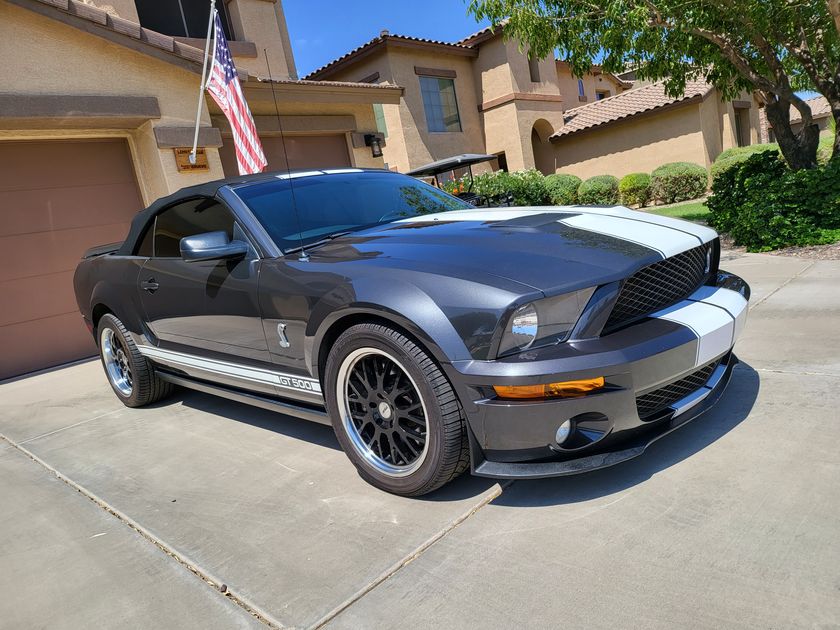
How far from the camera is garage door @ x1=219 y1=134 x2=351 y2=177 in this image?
343 inches

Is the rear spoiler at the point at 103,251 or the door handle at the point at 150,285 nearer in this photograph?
the door handle at the point at 150,285

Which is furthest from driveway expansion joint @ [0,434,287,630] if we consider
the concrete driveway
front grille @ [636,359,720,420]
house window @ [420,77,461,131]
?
house window @ [420,77,461,131]

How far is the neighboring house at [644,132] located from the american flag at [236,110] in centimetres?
1425

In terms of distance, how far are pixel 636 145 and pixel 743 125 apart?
624cm

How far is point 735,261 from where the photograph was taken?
6.67 meters

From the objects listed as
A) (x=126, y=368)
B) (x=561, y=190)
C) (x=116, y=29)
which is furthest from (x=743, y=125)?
(x=126, y=368)

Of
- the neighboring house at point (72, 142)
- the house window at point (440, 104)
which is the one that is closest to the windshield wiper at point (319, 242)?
the neighboring house at point (72, 142)

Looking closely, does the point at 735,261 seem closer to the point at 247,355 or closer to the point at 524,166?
the point at 247,355

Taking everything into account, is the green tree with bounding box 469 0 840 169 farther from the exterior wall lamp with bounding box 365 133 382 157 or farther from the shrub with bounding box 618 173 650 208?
the shrub with bounding box 618 173 650 208

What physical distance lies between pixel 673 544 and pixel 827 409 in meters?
1.34

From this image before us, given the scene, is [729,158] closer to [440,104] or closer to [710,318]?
[440,104]

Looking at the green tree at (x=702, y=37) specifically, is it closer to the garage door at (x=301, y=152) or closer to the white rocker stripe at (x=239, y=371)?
the garage door at (x=301, y=152)

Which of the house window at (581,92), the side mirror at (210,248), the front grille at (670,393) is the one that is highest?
the house window at (581,92)

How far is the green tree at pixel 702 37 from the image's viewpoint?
271 inches
